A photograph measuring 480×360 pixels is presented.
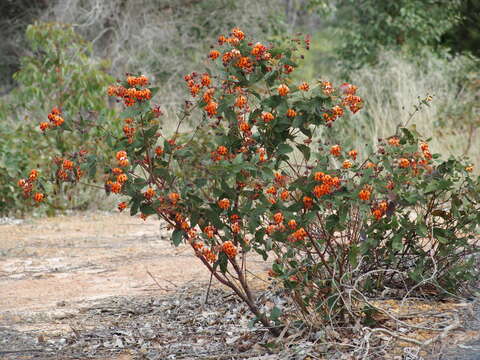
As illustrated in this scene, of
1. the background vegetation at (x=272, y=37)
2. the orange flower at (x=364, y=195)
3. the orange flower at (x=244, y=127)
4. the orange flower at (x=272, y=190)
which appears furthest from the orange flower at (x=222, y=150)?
the background vegetation at (x=272, y=37)

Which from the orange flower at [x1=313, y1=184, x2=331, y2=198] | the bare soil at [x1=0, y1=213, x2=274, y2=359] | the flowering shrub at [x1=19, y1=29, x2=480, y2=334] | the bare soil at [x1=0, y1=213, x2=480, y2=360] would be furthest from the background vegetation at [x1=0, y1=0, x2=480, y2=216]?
the orange flower at [x1=313, y1=184, x2=331, y2=198]

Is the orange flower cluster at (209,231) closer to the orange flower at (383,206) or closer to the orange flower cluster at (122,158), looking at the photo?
the orange flower cluster at (122,158)

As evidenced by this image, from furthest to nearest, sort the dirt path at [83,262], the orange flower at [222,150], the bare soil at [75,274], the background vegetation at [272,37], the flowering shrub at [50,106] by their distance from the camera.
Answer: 1. the background vegetation at [272,37]
2. the flowering shrub at [50,106]
3. the dirt path at [83,262]
4. the bare soil at [75,274]
5. the orange flower at [222,150]

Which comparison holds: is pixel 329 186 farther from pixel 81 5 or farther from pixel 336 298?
pixel 81 5

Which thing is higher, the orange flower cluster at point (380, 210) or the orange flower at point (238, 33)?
the orange flower at point (238, 33)

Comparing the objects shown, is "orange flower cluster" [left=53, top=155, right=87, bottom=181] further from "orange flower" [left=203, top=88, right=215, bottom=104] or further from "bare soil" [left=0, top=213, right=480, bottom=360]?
"bare soil" [left=0, top=213, right=480, bottom=360]

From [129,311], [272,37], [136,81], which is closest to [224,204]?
[136,81]

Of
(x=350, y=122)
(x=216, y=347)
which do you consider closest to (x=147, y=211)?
(x=216, y=347)

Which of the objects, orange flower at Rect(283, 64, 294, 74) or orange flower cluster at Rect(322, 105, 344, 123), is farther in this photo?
orange flower at Rect(283, 64, 294, 74)

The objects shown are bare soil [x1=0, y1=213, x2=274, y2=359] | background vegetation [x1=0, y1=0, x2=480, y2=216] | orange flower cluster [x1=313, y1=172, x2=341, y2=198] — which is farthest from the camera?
background vegetation [x1=0, y1=0, x2=480, y2=216]

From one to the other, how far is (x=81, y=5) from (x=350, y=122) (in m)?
6.69

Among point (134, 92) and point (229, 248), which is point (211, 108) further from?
point (229, 248)

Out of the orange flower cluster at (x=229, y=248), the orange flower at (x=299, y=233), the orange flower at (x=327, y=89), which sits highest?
the orange flower at (x=327, y=89)

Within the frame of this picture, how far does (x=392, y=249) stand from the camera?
11.3 ft
